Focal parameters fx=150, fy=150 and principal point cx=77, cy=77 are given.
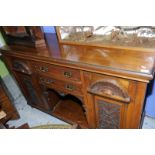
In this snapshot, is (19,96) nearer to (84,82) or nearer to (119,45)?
(84,82)

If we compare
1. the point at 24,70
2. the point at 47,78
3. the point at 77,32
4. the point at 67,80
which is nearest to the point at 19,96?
the point at 24,70

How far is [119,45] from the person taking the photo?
45.7 inches

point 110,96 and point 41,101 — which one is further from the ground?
point 110,96

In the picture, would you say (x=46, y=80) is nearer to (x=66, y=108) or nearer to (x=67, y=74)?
(x=67, y=74)

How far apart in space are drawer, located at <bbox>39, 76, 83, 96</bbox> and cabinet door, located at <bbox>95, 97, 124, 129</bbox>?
18 cm

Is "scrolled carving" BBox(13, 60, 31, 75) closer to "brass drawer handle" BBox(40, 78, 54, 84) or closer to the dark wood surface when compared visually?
"brass drawer handle" BBox(40, 78, 54, 84)

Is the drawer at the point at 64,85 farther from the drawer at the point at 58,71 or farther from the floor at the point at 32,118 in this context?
the floor at the point at 32,118

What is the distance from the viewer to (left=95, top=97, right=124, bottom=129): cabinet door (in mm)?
1134

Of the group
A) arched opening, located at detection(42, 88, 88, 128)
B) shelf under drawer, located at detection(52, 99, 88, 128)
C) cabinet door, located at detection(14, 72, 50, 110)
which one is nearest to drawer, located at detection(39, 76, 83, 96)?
cabinet door, located at detection(14, 72, 50, 110)

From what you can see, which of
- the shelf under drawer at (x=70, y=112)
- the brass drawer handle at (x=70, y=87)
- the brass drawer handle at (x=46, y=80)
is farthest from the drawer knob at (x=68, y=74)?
the shelf under drawer at (x=70, y=112)

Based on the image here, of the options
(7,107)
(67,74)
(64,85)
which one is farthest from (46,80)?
(7,107)
